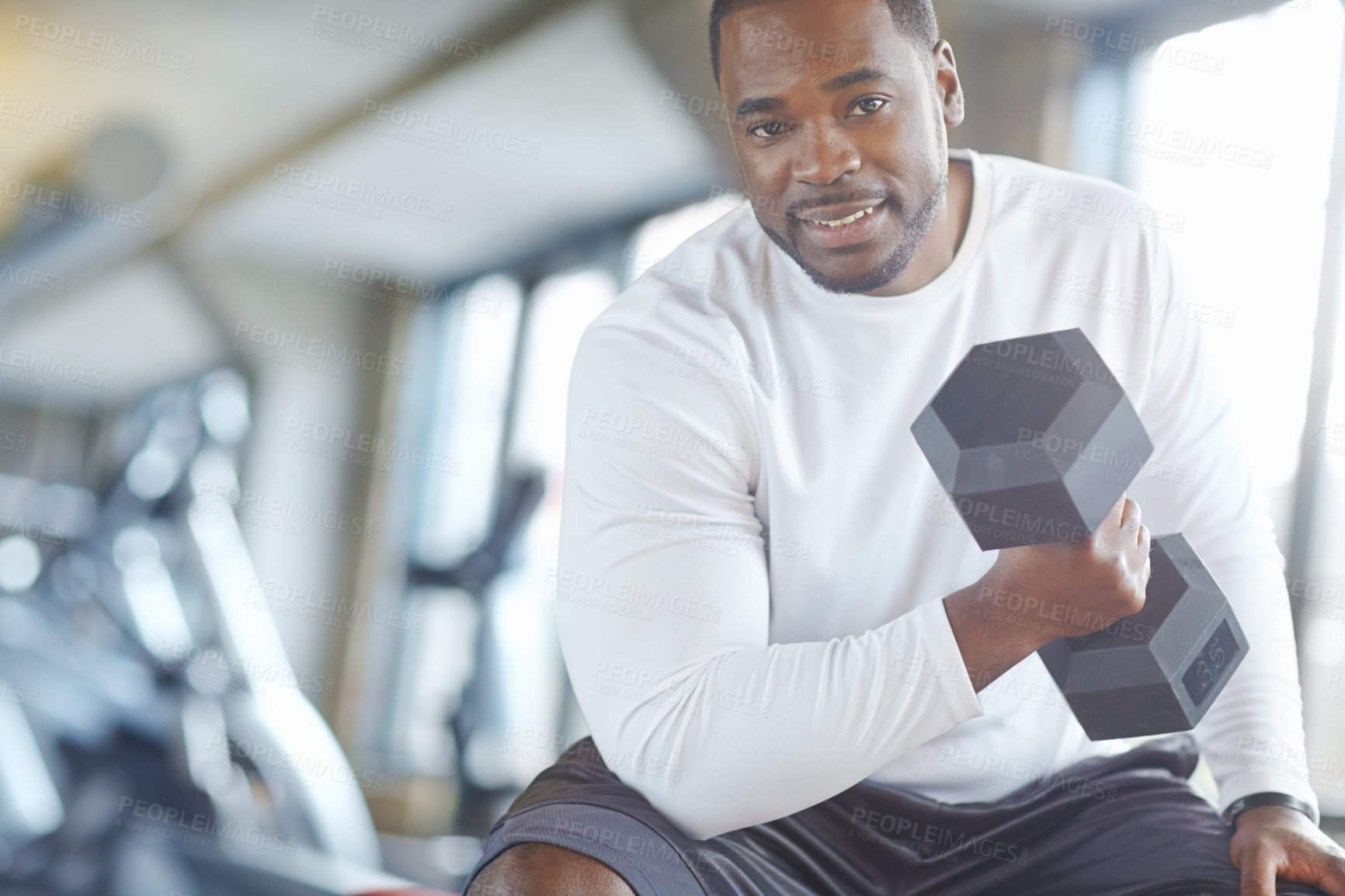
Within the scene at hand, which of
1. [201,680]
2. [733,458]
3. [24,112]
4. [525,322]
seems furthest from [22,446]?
[733,458]

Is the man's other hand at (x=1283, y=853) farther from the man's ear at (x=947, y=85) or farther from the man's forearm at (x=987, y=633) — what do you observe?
the man's ear at (x=947, y=85)

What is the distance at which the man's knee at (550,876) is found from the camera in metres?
0.80

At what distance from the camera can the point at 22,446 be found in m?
3.49

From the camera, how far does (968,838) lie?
106 centimetres

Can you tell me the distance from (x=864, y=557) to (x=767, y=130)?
0.48m

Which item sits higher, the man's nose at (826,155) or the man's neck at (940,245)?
the man's nose at (826,155)

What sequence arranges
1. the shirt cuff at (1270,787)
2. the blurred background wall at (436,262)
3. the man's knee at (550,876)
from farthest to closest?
the blurred background wall at (436,262)
the shirt cuff at (1270,787)
the man's knee at (550,876)

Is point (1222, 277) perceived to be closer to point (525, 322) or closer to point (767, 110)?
point (767, 110)

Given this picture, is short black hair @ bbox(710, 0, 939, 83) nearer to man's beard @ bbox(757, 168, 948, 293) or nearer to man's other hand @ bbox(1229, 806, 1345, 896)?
man's beard @ bbox(757, 168, 948, 293)

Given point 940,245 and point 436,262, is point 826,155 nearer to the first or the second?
point 940,245

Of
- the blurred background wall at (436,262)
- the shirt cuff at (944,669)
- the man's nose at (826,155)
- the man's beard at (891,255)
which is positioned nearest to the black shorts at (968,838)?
the shirt cuff at (944,669)

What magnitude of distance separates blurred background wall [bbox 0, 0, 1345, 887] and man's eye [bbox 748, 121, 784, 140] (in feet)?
4.69

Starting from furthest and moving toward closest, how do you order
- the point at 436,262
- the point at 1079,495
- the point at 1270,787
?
the point at 436,262 → the point at 1270,787 → the point at 1079,495

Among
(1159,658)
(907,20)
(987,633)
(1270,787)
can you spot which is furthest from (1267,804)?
(907,20)
